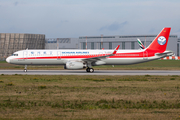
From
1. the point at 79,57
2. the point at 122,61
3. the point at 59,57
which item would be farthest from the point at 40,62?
the point at 122,61

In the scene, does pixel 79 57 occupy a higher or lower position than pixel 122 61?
higher

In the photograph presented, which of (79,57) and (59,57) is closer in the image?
(59,57)

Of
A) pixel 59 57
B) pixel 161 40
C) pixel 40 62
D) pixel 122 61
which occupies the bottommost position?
pixel 40 62

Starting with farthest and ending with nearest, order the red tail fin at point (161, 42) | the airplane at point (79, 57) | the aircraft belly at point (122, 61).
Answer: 1. the red tail fin at point (161, 42)
2. the aircraft belly at point (122, 61)
3. the airplane at point (79, 57)

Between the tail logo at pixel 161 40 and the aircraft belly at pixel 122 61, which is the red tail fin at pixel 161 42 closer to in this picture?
the tail logo at pixel 161 40

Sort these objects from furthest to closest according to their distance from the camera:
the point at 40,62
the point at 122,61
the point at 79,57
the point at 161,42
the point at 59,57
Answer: the point at 161,42 < the point at 122,61 < the point at 79,57 < the point at 40,62 < the point at 59,57

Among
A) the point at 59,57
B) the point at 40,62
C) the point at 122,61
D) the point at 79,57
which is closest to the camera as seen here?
the point at 59,57

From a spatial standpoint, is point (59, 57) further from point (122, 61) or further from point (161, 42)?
point (161, 42)

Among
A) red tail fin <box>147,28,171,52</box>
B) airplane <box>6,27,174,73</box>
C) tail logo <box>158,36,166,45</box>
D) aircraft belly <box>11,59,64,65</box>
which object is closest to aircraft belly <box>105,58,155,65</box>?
airplane <box>6,27,174,73</box>

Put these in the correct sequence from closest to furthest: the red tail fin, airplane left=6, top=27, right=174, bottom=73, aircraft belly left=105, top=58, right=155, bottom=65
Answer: airplane left=6, top=27, right=174, bottom=73, aircraft belly left=105, top=58, right=155, bottom=65, the red tail fin

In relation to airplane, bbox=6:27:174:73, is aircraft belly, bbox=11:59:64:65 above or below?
below

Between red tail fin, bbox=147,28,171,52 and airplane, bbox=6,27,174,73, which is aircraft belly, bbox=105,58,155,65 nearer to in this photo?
airplane, bbox=6,27,174,73

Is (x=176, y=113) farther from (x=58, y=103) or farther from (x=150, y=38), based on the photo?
(x=150, y=38)

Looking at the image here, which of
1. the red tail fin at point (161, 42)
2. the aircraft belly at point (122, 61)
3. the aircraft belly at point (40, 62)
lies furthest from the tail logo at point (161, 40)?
the aircraft belly at point (40, 62)
